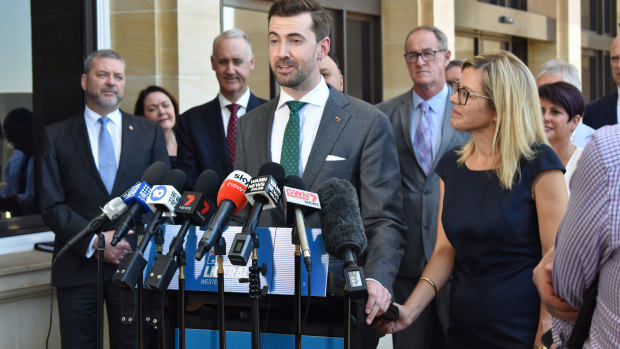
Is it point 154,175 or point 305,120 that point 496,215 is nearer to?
point 305,120

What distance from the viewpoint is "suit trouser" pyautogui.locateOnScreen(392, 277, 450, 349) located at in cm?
399

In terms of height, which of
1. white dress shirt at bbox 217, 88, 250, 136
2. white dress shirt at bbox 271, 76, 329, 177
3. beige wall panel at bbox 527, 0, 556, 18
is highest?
beige wall panel at bbox 527, 0, 556, 18

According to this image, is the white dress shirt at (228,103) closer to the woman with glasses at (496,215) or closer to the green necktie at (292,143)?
the green necktie at (292,143)

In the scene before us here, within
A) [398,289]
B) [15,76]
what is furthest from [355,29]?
[398,289]

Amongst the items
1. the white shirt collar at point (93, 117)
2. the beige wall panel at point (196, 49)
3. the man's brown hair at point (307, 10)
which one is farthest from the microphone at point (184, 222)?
the beige wall panel at point (196, 49)

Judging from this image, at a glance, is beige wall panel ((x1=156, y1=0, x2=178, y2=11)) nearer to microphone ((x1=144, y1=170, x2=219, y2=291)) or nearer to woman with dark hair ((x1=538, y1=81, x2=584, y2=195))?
woman with dark hair ((x1=538, y1=81, x2=584, y2=195))

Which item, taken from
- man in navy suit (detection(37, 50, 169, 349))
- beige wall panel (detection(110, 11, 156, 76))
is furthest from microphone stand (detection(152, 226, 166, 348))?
beige wall panel (detection(110, 11, 156, 76))

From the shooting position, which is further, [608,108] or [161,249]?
[608,108]

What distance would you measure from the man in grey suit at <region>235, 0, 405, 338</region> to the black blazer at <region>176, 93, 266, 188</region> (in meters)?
1.25

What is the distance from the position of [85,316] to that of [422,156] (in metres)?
2.08

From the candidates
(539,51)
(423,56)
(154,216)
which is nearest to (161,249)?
(154,216)

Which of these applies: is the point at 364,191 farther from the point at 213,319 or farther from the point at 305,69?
the point at 213,319

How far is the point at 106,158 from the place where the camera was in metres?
4.33

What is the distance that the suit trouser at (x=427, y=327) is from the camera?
13.1 feet
